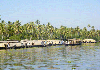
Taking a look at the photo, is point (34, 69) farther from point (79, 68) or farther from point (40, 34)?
point (40, 34)

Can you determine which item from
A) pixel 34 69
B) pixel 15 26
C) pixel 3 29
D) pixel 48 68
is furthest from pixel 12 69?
pixel 15 26

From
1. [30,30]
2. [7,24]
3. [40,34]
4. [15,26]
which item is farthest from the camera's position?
[40,34]

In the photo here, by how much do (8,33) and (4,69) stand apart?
4617 inches

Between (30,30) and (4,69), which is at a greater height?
(30,30)

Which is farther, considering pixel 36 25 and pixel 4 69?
pixel 36 25

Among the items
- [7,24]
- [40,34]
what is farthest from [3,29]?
[40,34]

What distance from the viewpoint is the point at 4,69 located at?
26.5 meters

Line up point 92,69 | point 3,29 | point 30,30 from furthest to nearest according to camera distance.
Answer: point 30,30 → point 3,29 → point 92,69

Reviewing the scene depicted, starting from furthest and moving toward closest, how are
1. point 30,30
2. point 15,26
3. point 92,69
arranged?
point 30,30 → point 15,26 → point 92,69

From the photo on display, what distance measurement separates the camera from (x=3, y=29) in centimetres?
13475

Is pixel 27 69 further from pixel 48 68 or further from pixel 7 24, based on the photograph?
pixel 7 24

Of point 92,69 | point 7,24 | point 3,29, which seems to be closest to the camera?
point 92,69

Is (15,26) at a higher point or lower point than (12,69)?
higher

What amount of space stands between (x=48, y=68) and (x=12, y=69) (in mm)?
4425
